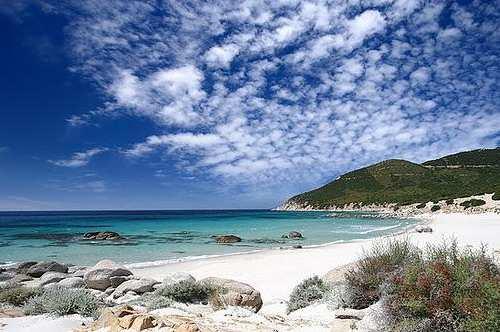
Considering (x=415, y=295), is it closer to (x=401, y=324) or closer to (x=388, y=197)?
(x=401, y=324)

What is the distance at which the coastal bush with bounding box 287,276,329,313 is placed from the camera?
10.2 meters

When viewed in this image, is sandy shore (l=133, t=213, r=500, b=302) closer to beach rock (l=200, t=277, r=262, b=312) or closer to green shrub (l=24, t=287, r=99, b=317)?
beach rock (l=200, t=277, r=262, b=312)

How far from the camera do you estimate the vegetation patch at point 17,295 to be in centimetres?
1064

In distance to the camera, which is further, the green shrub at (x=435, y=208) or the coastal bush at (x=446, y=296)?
the green shrub at (x=435, y=208)

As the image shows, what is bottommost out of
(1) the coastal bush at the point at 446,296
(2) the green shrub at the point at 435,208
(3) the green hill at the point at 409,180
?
(1) the coastal bush at the point at 446,296

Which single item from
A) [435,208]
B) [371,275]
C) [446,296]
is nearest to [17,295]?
[371,275]

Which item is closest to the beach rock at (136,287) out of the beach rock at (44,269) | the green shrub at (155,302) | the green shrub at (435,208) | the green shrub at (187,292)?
the green shrub at (187,292)

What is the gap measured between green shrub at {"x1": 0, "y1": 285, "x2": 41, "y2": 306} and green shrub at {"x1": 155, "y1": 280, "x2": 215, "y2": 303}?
336 centimetres

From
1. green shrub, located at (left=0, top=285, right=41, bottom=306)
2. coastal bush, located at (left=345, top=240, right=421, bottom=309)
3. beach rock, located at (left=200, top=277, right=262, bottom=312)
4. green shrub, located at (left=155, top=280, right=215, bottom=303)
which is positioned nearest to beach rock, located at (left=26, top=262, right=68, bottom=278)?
green shrub, located at (left=0, top=285, right=41, bottom=306)

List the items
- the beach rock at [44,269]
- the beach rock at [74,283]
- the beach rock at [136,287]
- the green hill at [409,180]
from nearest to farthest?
the beach rock at [136,287] → the beach rock at [74,283] → the beach rock at [44,269] → the green hill at [409,180]

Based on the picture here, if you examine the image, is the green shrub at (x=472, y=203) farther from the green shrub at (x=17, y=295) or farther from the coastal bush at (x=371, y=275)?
the green shrub at (x=17, y=295)

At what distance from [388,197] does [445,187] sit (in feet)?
50.2

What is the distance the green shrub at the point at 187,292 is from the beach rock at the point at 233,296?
0.30 meters

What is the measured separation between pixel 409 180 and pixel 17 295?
5197 inches
